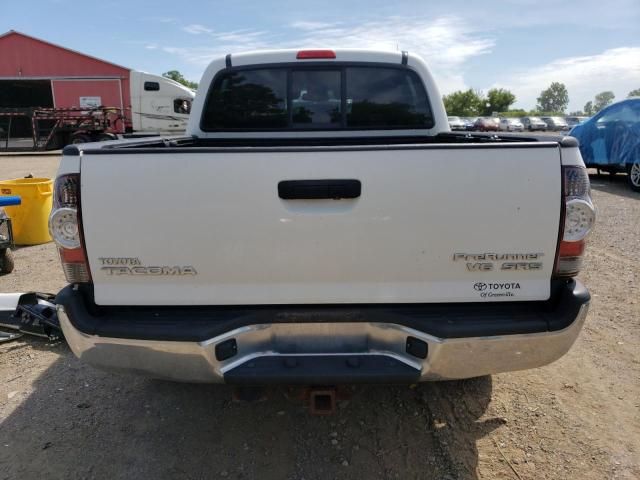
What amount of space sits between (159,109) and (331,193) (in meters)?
20.6

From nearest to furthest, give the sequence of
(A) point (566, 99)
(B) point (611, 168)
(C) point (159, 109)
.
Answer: (B) point (611, 168), (C) point (159, 109), (A) point (566, 99)

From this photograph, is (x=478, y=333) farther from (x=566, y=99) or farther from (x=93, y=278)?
Answer: (x=566, y=99)

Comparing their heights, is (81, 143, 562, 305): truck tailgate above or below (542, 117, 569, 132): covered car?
below

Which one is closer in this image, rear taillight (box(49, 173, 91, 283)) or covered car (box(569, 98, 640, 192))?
rear taillight (box(49, 173, 91, 283))

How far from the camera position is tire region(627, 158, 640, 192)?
37.4 ft

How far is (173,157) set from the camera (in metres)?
2.09

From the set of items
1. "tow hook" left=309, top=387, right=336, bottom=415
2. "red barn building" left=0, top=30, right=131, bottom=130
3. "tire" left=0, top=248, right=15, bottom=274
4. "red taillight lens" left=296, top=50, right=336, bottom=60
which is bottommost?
"tire" left=0, top=248, right=15, bottom=274

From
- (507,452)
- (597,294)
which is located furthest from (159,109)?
(507,452)

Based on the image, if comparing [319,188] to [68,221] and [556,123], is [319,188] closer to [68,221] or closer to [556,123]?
[68,221]

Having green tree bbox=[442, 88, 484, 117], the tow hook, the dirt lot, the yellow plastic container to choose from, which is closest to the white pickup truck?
the tow hook

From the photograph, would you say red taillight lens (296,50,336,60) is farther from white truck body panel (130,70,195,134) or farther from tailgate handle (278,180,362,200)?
white truck body panel (130,70,195,134)

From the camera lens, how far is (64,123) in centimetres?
2328

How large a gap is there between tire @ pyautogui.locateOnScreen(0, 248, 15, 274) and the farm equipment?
19.0 meters

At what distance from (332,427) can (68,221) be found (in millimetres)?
1858
